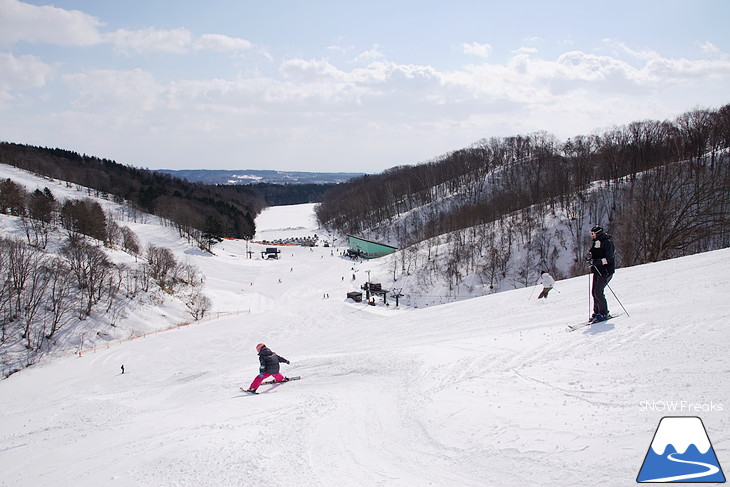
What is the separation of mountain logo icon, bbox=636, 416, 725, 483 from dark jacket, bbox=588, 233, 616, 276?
5.26 m

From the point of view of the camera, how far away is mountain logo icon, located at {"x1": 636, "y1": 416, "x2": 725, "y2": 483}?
427 centimetres

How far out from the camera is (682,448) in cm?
481

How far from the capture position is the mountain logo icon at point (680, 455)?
4270mm

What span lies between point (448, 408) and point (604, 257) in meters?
5.98

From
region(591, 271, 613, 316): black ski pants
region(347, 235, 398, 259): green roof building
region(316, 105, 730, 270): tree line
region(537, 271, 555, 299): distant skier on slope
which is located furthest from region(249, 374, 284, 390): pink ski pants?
region(347, 235, 398, 259): green roof building

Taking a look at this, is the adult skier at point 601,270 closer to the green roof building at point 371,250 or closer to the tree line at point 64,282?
the tree line at point 64,282

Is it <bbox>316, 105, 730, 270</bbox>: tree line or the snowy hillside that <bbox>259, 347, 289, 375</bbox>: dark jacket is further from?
<bbox>316, 105, 730, 270</bbox>: tree line

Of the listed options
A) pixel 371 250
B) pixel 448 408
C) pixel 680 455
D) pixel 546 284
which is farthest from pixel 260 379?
pixel 371 250

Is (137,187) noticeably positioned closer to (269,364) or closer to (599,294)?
(269,364)

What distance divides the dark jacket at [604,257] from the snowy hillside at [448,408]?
1.30 metres

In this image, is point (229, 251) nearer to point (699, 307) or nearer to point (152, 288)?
point (152, 288)

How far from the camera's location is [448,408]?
725 centimetres

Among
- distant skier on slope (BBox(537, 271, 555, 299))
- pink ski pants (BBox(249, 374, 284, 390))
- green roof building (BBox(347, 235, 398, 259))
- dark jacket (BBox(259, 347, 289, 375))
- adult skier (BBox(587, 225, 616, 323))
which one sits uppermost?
adult skier (BBox(587, 225, 616, 323))

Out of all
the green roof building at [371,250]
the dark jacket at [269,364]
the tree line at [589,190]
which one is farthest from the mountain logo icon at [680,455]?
the green roof building at [371,250]
